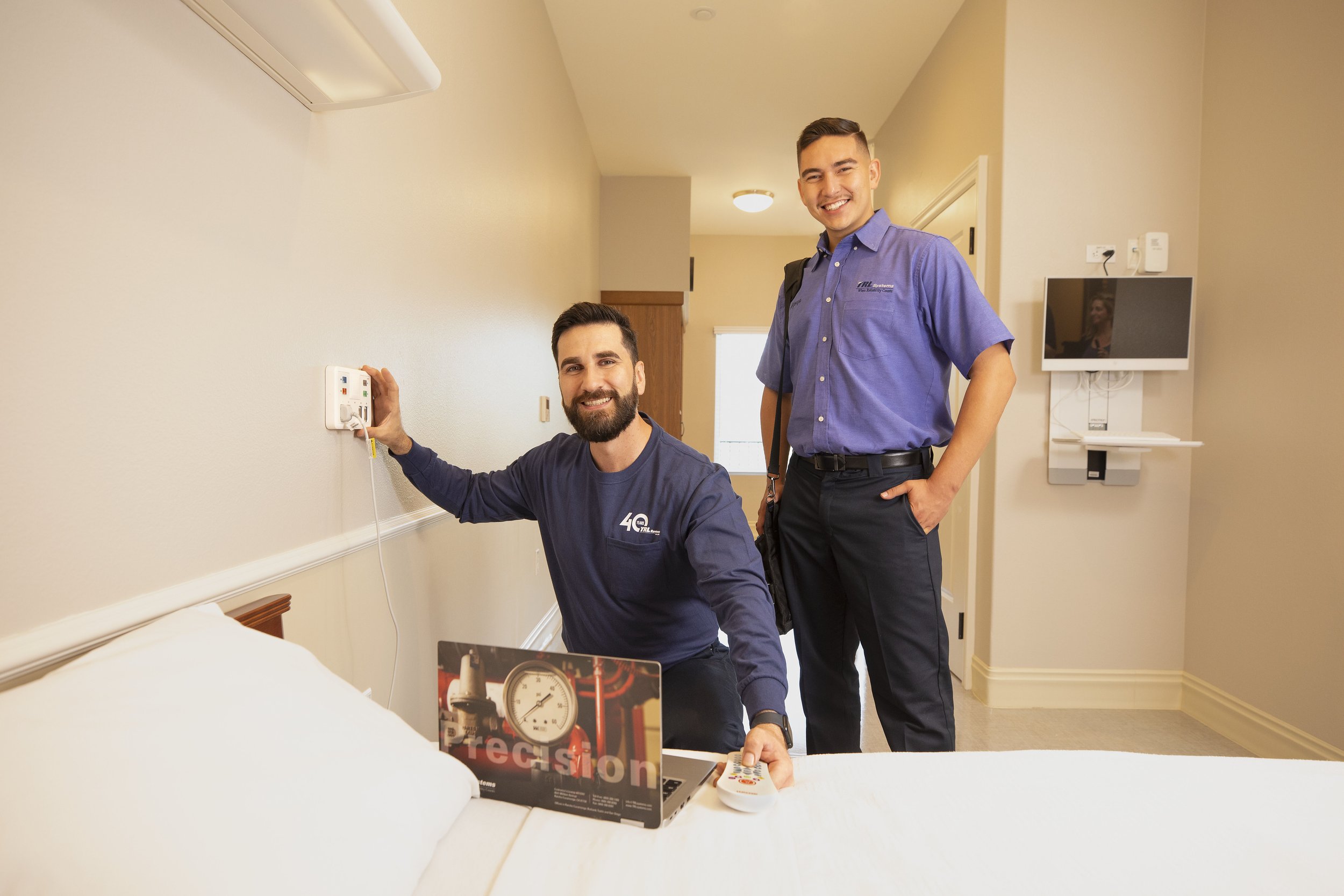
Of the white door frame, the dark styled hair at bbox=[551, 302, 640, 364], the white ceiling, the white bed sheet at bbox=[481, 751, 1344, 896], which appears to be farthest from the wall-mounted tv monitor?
the white bed sheet at bbox=[481, 751, 1344, 896]

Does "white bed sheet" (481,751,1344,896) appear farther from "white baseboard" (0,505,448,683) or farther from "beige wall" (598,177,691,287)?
"beige wall" (598,177,691,287)

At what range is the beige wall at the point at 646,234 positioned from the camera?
5344mm

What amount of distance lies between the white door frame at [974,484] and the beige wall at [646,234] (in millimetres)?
2520

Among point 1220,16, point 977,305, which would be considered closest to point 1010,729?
point 977,305

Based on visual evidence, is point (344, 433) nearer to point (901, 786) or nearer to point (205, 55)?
point (205, 55)

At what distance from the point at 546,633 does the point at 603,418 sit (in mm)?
2053

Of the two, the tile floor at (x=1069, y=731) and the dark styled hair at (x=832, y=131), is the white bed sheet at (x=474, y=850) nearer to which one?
the dark styled hair at (x=832, y=131)

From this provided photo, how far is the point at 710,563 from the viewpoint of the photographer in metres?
1.30

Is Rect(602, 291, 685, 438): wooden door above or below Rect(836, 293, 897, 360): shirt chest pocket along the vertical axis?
above

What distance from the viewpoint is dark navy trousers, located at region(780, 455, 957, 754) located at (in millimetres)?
1580

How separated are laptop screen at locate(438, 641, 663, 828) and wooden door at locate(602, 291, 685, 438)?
4512mm

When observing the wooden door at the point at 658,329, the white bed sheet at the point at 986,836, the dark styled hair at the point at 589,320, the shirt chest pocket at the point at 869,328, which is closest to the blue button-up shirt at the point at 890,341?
the shirt chest pocket at the point at 869,328

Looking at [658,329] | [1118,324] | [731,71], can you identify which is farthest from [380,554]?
[658,329]

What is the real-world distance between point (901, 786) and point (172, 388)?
3.14 feet
